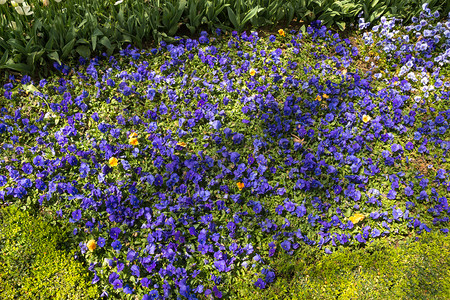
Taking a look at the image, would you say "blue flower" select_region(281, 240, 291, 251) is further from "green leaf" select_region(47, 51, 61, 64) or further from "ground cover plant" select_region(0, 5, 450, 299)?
"green leaf" select_region(47, 51, 61, 64)

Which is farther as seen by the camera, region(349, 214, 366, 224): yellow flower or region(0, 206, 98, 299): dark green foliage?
region(349, 214, 366, 224): yellow flower

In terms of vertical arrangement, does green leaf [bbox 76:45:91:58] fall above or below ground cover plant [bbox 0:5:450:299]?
above

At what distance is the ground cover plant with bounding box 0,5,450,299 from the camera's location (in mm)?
2648

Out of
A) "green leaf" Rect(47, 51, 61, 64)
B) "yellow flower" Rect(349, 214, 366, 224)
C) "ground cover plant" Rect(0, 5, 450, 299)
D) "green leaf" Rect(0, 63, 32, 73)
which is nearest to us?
"ground cover plant" Rect(0, 5, 450, 299)

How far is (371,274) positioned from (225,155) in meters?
1.45

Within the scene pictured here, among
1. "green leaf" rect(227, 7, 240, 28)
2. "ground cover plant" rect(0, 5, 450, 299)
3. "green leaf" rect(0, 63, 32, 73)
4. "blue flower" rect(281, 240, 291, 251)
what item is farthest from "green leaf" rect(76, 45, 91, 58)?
"blue flower" rect(281, 240, 291, 251)

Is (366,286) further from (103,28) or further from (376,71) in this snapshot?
(103,28)

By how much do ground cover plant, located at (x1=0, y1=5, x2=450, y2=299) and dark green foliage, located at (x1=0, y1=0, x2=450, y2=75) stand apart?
0.19m

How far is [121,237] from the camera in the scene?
8.82ft

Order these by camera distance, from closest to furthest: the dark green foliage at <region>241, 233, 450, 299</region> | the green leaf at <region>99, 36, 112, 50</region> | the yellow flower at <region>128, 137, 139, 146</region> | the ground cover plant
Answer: the dark green foliage at <region>241, 233, 450, 299</region>
the ground cover plant
the yellow flower at <region>128, 137, 139, 146</region>
the green leaf at <region>99, 36, 112, 50</region>

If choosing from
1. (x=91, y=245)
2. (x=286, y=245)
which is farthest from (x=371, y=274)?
(x=91, y=245)

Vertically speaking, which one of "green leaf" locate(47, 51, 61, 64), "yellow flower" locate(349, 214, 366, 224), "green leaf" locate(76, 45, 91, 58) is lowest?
"yellow flower" locate(349, 214, 366, 224)

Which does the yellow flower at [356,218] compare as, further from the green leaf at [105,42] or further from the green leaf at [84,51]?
the green leaf at [84,51]

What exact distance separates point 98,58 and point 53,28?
0.50 metres
